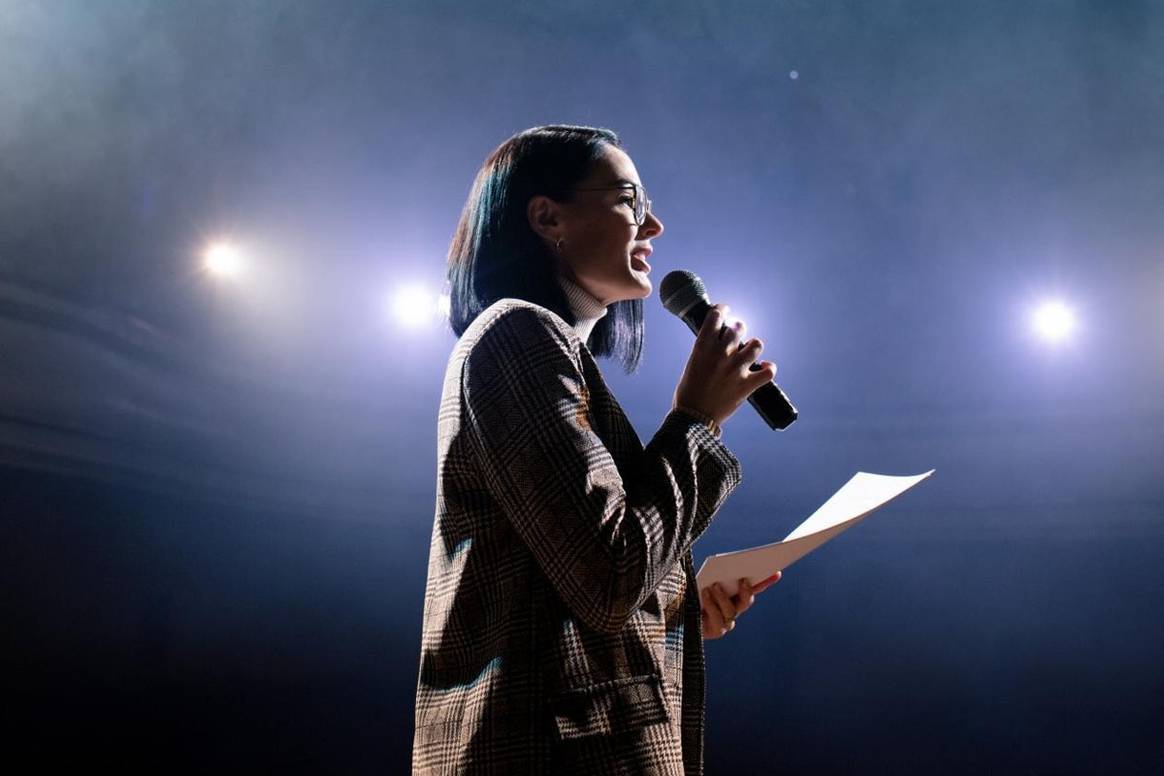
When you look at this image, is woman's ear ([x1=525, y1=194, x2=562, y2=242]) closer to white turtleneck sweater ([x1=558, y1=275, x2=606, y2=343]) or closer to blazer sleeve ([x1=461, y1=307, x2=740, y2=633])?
white turtleneck sweater ([x1=558, y1=275, x2=606, y2=343])

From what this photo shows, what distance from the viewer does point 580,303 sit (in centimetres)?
101

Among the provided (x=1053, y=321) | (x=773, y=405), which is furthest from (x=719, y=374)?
(x=1053, y=321)

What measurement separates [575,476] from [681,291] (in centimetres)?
50

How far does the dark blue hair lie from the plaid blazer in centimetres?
20

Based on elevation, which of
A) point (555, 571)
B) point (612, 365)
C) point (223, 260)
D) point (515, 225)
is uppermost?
point (223, 260)

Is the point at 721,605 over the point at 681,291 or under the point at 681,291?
under

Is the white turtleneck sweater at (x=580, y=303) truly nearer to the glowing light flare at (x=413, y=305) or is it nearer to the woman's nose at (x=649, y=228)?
the woman's nose at (x=649, y=228)

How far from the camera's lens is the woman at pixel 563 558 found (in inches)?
26.0

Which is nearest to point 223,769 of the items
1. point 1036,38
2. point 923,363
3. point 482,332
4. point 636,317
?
point 636,317

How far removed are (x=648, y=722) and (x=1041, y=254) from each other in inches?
112

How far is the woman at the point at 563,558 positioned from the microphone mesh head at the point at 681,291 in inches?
9.8

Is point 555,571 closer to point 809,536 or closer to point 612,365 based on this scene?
point 809,536

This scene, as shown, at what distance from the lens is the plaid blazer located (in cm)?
66

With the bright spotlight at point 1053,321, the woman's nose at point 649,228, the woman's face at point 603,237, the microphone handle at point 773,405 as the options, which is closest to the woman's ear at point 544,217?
the woman's face at point 603,237
